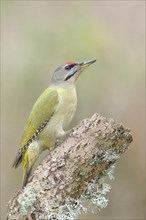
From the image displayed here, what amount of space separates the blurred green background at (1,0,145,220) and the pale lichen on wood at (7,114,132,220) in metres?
2.74

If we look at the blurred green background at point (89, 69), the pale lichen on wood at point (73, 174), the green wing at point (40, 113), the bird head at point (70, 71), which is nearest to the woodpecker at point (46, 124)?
the green wing at point (40, 113)

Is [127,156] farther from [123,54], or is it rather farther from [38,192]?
[38,192]

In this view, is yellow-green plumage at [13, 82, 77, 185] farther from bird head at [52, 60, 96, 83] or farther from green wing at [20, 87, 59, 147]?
bird head at [52, 60, 96, 83]

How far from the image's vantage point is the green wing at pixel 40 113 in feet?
16.3

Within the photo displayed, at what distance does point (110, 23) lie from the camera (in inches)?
315

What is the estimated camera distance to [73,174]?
3.77 metres

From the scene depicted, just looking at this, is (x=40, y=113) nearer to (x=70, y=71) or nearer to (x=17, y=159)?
(x=17, y=159)

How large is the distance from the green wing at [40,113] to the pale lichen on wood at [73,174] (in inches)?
40.3

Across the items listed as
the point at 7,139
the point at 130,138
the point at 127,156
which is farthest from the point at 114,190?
the point at 130,138

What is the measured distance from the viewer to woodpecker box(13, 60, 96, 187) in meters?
4.87

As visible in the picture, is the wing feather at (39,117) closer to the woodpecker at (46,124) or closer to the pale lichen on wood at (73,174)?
the woodpecker at (46,124)

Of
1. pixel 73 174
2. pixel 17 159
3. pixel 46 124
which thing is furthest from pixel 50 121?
pixel 73 174

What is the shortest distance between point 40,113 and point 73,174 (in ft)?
4.48

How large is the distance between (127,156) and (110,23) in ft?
6.52
